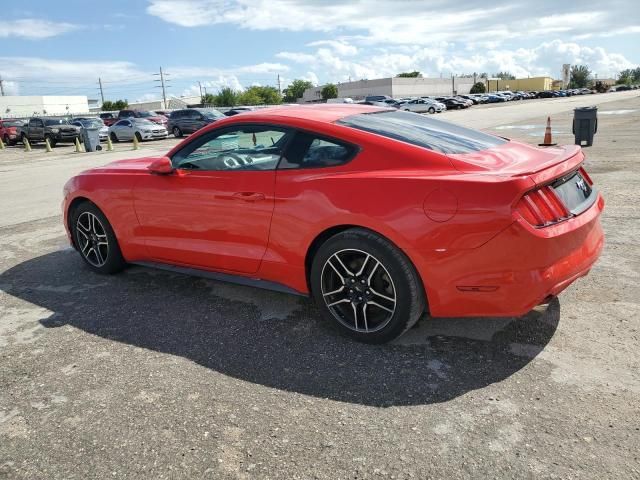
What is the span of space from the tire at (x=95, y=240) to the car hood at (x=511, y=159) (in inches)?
128

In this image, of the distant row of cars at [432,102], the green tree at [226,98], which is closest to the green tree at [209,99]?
the green tree at [226,98]

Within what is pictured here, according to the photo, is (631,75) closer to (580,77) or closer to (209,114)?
(580,77)

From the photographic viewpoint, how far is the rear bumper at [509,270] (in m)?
2.82

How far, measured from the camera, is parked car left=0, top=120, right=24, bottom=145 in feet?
102

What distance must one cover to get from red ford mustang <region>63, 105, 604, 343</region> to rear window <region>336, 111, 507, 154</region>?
0.02 m

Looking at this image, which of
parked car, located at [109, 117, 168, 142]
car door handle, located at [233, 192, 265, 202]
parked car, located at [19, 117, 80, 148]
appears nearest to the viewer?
car door handle, located at [233, 192, 265, 202]

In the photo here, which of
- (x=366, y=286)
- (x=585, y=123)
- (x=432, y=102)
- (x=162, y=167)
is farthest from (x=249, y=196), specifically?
(x=432, y=102)

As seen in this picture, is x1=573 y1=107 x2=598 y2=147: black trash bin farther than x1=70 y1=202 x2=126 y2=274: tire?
Yes

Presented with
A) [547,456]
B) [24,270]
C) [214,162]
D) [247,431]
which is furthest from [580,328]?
[24,270]

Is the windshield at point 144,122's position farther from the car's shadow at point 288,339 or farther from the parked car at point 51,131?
the car's shadow at point 288,339

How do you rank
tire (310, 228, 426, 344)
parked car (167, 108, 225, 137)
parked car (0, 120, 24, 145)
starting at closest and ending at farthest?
tire (310, 228, 426, 344) < parked car (167, 108, 225, 137) < parked car (0, 120, 24, 145)

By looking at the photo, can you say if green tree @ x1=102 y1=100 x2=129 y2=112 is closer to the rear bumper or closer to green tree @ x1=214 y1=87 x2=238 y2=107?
green tree @ x1=214 y1=87 x2=238 y2=107

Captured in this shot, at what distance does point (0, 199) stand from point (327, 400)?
10122mm

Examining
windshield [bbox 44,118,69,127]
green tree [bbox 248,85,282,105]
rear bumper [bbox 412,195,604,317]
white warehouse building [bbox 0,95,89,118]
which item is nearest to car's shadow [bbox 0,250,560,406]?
rear bumper [bbox 412,195,604,317]
